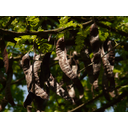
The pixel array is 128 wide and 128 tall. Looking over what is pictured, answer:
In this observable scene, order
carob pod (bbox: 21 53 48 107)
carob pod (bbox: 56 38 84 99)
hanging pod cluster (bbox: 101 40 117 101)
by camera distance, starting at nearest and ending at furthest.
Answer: carob pod (bbox: 21 53 48 107) → carob pod (bbox: 56 38 84 99) → hanging pod cluster (bbox: 101 40 117 101)

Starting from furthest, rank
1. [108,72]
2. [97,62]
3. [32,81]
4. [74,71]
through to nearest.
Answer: [74,71] < [108,72] < [97,62] < [32,81]

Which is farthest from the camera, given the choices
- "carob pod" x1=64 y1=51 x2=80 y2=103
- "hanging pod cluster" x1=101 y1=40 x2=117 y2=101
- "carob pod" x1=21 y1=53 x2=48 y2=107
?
"carob pod" x1=64 y1=51 x2=80 y2=103

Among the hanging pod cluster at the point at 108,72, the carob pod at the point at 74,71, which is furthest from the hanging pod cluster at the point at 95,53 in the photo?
the carob pod at the point at 74,71

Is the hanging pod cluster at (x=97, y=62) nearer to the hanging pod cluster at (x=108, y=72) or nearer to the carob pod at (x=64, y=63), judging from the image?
the hanging pod cluster at (x=108, y=72)

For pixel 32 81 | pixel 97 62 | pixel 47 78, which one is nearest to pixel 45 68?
pixel 47 78

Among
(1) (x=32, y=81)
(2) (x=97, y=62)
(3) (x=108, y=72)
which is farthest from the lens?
(3) (x=108, y=72)

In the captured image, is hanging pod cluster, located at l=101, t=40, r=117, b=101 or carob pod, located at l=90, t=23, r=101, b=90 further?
hanging pod cluster, located at l=101, t=40, r=117, b=101

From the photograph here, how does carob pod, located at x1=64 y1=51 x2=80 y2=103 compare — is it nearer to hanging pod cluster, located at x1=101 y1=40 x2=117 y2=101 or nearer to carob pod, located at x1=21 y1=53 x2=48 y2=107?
hanging pod cluster, located at x1=101 y1=40 x2=117 y2=101

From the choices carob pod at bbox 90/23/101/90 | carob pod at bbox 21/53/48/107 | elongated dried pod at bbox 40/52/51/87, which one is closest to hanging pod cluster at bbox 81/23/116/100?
carob pod at bbox 90/23/101/90

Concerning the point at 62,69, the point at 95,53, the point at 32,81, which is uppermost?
the point at 95,53

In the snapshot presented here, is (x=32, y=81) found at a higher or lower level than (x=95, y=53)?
lower

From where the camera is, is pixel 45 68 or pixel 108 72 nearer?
pixel 45 68

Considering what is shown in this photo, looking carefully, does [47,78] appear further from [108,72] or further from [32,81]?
[108,72]

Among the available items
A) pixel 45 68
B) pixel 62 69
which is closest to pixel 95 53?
pixel 62 69
